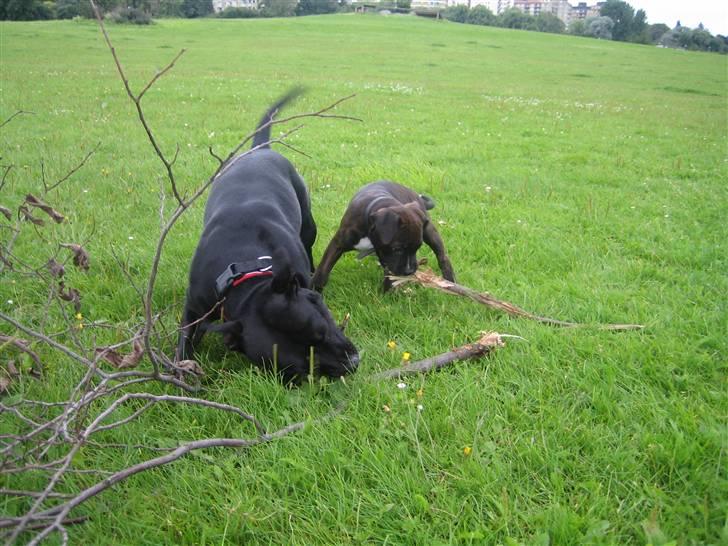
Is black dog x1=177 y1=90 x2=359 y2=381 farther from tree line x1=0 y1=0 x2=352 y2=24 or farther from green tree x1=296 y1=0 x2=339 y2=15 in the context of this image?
green tree x1=296 y1=0 x2=339 y2=15

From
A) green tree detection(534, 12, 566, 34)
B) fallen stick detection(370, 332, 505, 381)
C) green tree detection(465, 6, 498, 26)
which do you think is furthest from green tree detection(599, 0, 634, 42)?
fallen stick detection(370, 332, 505, 381)

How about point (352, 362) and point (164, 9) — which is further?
point (164, 9)

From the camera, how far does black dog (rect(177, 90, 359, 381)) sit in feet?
9.12

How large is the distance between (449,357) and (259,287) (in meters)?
1.16

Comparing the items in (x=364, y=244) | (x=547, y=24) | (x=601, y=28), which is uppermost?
(x=547, y=24)

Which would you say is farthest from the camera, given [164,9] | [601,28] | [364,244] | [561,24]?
[561,24]

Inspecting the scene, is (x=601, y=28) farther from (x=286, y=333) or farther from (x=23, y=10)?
(x=286, y=333)

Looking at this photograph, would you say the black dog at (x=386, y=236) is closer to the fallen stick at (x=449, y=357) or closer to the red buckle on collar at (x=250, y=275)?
the fallen stick at (x=449, y=357)

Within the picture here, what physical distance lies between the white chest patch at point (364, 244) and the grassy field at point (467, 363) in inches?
11.0

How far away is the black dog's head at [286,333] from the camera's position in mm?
2770

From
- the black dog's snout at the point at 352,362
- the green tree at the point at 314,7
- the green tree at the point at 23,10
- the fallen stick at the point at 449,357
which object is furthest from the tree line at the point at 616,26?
the black dog's snout at the point at 352,362

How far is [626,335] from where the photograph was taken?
10.9ft

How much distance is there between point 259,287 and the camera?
2854 mm

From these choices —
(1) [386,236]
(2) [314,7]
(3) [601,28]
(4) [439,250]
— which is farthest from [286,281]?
(3) [601,28]
